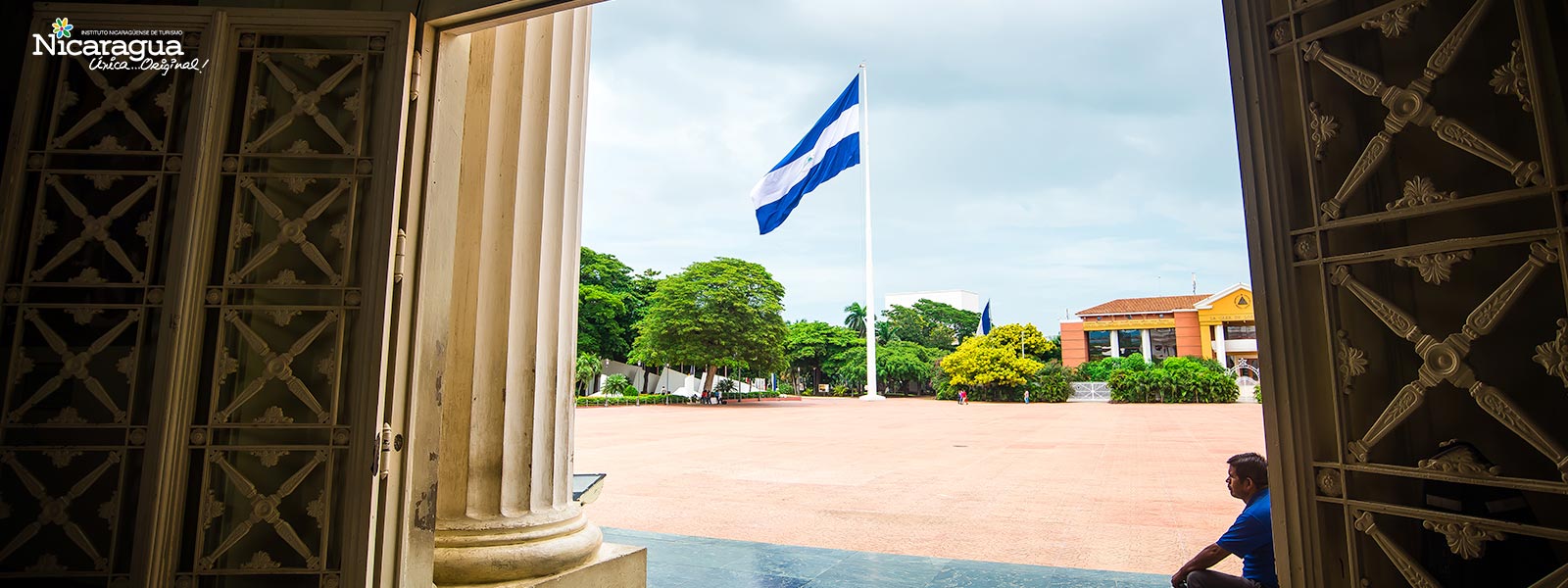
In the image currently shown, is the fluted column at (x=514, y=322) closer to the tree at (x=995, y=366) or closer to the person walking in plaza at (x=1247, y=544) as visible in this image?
the person walking in plaza at (x=1247, y=544)

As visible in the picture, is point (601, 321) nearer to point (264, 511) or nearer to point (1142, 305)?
point (1142, 305)

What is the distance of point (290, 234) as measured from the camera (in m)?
2.69

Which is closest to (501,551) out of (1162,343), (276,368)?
(276,368)

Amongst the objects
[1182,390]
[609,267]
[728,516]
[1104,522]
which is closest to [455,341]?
→ [728,516]

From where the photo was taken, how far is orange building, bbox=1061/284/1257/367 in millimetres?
41781

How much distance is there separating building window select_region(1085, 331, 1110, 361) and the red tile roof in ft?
4.45

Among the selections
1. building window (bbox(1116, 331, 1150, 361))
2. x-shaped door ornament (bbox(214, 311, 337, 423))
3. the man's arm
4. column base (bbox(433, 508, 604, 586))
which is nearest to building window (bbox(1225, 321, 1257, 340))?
building window (bbox(1116, 331, 1150, 361))

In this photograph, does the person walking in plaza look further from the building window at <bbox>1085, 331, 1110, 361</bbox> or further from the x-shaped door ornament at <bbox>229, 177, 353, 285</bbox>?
the building window at <bbox>1085, 331, 1110, 361</bbox>

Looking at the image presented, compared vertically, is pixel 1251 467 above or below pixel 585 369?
below

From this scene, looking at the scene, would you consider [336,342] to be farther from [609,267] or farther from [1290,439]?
[609,267]

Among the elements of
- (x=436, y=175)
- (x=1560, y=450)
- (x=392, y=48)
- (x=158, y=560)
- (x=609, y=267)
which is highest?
(x=609, y=267)

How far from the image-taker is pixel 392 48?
2789 mm

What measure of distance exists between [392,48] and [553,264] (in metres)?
1.22

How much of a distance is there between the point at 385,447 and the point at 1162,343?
4936cm
